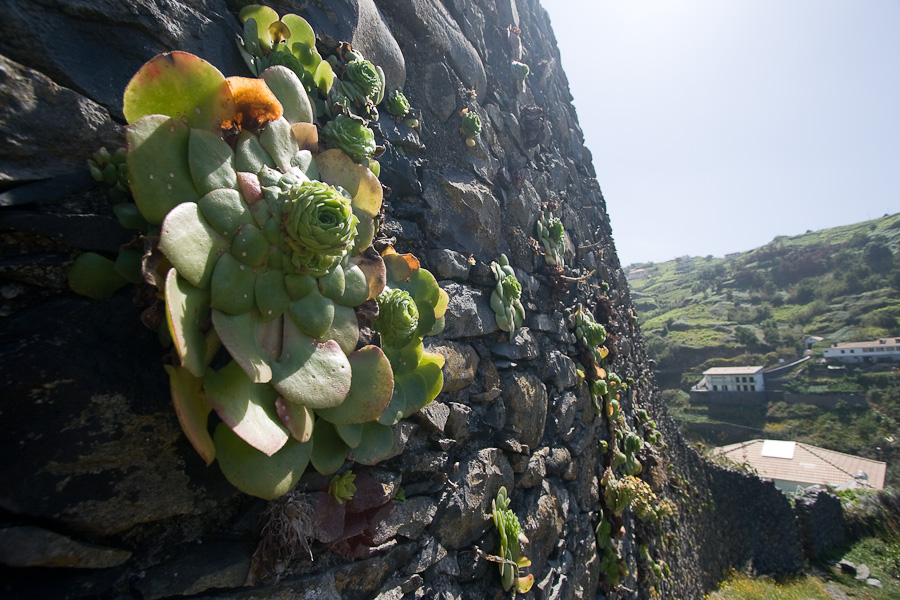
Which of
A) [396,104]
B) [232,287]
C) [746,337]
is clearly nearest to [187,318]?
[232,287]

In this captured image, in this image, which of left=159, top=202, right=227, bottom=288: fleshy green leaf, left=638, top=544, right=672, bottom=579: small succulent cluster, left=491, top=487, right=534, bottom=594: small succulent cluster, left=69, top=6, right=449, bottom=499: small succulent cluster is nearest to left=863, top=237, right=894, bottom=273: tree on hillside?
left=638, top=544, right=672, bottom=579: small succulent cluster

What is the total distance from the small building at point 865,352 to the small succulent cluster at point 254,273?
101 feet

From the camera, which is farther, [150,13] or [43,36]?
[150,13]

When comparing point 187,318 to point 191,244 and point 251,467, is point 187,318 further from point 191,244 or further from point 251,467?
point 251,467

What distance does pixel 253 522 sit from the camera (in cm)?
96

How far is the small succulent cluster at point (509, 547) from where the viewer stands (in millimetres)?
1643

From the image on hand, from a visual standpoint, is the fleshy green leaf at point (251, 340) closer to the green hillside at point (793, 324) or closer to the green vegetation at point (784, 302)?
the green hillside at point (793, 324)

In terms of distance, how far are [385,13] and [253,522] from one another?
1.88 meters

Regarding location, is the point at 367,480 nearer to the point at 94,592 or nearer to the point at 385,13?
the point at 94,592

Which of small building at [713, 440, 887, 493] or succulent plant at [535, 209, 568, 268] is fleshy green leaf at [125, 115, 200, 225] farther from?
small building at [713, 440, 887, 493]

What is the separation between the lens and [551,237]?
298cm

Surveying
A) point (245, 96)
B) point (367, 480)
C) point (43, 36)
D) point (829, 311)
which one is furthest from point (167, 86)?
point (829, 311)

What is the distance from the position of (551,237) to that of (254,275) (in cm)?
237

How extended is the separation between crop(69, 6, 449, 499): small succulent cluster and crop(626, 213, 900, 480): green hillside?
1945cm
